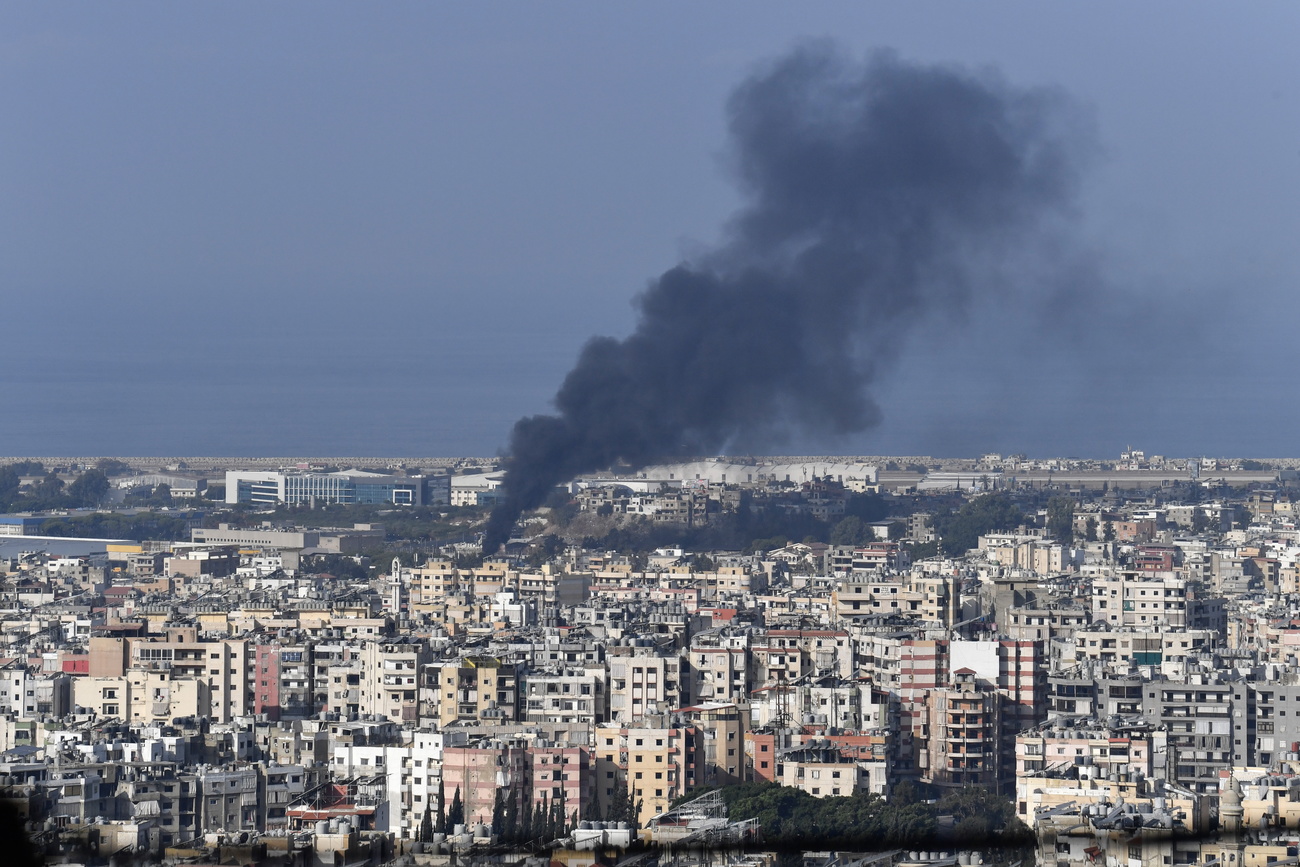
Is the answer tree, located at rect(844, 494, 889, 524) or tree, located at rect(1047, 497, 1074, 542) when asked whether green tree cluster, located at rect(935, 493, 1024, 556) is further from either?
tree, located at rect(844, 494, 889, 524)

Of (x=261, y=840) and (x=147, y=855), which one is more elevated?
(x=147, y=855)

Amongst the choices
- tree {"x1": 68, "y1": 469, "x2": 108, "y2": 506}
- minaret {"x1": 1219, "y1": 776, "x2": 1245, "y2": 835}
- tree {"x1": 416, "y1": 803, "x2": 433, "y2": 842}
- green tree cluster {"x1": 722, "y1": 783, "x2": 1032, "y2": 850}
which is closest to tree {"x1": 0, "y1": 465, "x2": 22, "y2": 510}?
tree {"x1": 68, "y1": 469, "x2": 108, "y2": 506}

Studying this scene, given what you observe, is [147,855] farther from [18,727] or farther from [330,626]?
[330,626]

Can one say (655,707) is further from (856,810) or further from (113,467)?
(113,467)

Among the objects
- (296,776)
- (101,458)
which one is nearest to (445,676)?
(296,776)

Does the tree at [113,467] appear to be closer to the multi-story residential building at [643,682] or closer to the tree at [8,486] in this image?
the tree at [8,486]

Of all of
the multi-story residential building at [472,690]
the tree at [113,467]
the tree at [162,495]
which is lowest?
the multi-story residential building at [472,690]

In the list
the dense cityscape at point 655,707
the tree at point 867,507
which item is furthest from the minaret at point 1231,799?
the tree at point 867,507

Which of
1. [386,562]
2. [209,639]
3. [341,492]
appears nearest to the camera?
[209,639]
